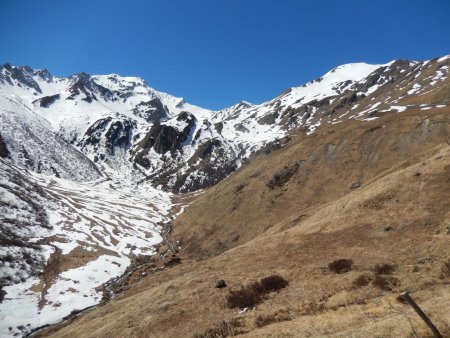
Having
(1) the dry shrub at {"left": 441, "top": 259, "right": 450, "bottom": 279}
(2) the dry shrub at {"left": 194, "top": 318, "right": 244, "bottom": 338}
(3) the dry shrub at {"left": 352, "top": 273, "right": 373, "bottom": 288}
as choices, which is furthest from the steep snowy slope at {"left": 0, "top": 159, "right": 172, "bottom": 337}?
(1) the dry shrub at {"left": 441, "top": 259, "right": 450, "bottom": 279}

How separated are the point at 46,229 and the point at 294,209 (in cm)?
8050

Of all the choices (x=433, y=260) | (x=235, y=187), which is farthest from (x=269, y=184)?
(x=433, y=260)

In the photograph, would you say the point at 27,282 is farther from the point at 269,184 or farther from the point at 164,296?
the point at 269,184

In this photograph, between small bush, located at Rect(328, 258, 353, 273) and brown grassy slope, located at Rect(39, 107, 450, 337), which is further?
small bush, located at Rect(328, 258, 353, 273)

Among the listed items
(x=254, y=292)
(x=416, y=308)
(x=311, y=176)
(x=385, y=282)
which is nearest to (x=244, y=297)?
(x=254, y=292)

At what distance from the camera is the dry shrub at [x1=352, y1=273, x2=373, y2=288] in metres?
33.2

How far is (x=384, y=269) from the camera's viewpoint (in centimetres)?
3544

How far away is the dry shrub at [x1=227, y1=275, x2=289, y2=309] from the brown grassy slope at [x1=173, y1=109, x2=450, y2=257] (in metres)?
34.2

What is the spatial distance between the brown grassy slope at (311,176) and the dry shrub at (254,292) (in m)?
34.2

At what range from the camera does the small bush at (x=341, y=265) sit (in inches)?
1514

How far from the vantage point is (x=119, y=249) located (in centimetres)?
11512

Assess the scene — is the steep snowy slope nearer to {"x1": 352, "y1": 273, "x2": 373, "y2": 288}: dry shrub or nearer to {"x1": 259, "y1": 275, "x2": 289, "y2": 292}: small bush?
{"x1": 259, "y1": 275, "x2": 289, "y2": 292}: small bush

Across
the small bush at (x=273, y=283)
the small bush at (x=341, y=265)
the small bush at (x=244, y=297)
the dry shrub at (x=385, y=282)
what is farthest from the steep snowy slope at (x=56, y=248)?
the dry shrub at (x=385, y=282)

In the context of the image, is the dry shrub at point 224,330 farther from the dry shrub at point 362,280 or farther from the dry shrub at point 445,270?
Result: the dry shrub at point 445,270
